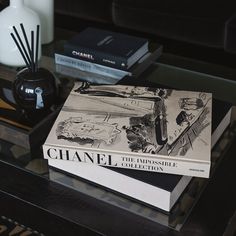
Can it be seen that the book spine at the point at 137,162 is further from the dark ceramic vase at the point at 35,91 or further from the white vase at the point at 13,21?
the white vase at the point at 13,21

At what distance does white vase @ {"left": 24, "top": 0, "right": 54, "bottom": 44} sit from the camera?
129 cm

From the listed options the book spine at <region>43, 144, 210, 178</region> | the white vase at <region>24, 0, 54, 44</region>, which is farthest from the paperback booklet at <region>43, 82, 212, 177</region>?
the white vase at <region>24, 0, 54, 44</region>

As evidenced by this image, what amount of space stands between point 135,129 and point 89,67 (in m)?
0.38

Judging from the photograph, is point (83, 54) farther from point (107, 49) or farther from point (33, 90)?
point (33, 90)

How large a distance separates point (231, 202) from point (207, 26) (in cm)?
107

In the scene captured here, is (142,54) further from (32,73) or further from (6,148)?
(6,148)

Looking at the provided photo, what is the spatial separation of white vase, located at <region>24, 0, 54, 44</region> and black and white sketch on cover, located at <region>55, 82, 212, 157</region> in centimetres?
39

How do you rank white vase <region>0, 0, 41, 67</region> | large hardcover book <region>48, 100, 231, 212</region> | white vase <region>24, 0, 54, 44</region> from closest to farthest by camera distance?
large hardcover book <region>48, 100, 231, 212</region>, white vase <region>0, 0, 41, 67</region>, white vase <region>24, 0, 54, 44</region>

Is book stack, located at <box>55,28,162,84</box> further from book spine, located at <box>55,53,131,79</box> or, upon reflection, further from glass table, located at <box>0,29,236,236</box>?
glass table, located at <box>0,29,236,236</box>

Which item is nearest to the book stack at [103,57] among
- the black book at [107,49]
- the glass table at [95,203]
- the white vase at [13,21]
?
the black book at [107,49]

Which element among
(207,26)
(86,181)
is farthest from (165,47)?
(86,181)

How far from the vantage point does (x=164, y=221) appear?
0.76 metres

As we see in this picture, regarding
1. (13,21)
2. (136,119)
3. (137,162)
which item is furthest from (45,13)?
(137,162)

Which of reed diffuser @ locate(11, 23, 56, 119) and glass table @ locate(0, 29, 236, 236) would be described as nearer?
glass table @ locate(0, 29, 236, 236)
